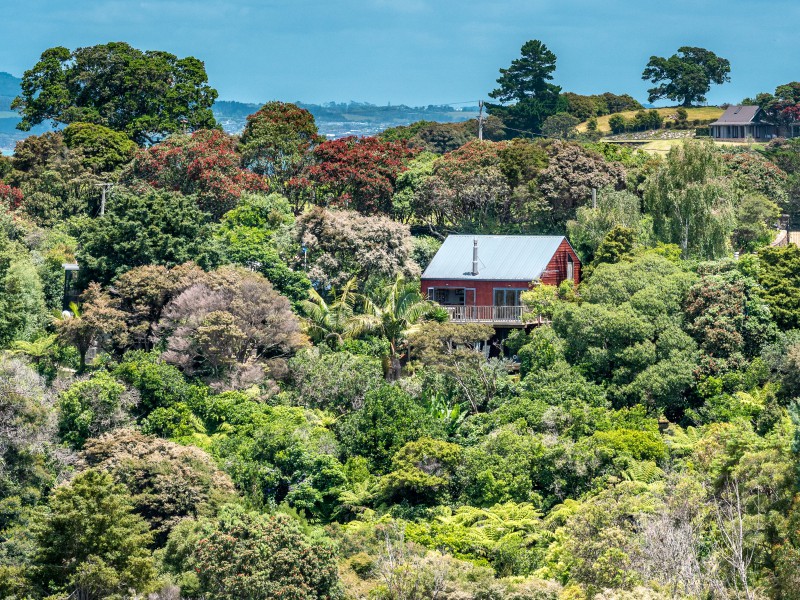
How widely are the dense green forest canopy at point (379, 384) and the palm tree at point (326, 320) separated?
133 mm

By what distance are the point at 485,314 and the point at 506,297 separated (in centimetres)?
149

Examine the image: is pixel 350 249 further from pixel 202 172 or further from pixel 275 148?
pixel 275 148

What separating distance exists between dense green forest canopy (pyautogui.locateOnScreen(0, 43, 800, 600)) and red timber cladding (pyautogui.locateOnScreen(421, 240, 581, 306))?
124cm

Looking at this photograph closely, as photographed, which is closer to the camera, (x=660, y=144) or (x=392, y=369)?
(x=392, y=369)

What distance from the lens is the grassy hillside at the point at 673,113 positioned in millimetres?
115781

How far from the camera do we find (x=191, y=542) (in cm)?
3656

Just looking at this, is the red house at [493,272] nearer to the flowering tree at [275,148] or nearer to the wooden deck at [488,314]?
the wooden deck at [488,314]

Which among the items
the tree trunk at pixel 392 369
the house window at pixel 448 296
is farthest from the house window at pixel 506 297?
the tree trunk at pixel 392 369

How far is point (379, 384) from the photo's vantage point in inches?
1919

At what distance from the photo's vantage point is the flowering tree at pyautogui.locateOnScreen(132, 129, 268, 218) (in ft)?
210

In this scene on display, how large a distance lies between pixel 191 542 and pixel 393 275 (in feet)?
72.7

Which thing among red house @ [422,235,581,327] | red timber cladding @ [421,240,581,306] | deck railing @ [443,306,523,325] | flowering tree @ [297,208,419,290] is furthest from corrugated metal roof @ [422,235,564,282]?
flowering tree @ [297,208,419,290]

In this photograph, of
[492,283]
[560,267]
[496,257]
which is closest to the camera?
[492,283]

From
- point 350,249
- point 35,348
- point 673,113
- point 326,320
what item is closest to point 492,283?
point 350,249
